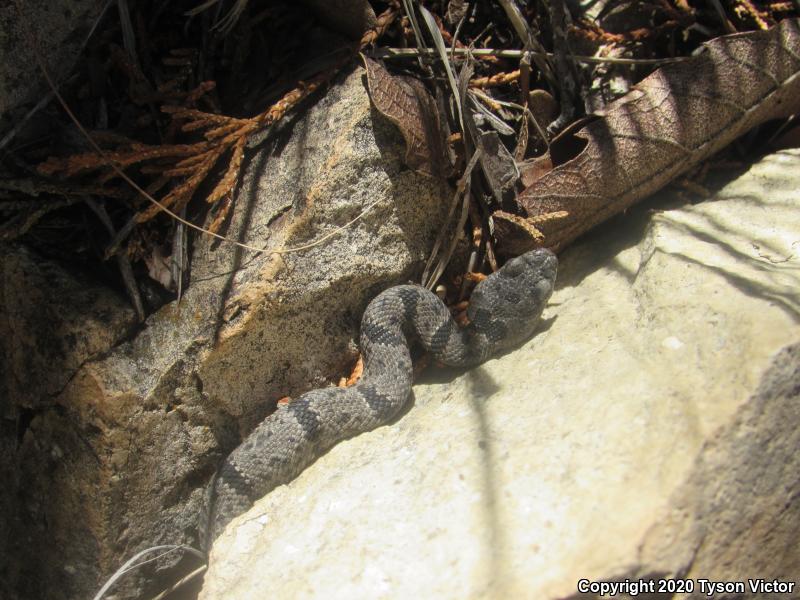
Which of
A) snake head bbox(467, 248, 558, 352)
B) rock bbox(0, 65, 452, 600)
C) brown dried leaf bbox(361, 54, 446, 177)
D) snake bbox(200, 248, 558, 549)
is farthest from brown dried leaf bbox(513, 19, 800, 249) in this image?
rock bbox(0, 65, 452, 600)

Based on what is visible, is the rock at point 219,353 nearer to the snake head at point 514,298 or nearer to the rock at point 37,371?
the rock at point 37,371

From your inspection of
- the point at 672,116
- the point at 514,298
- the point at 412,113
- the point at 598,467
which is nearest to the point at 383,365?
the point at 514,298

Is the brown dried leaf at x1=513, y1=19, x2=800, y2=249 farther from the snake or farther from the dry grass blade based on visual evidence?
the dry grass blade

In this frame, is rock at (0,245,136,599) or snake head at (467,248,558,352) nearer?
rock at (0,245,136,599)

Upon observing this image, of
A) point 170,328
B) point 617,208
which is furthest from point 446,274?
point 170,328

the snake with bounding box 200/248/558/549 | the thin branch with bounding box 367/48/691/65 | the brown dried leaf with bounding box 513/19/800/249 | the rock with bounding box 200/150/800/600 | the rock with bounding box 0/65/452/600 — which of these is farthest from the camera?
the thin branch with bounding box 367/48/691/65

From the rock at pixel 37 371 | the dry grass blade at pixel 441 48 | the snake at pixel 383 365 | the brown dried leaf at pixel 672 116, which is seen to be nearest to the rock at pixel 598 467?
the snake at pixel 383 365

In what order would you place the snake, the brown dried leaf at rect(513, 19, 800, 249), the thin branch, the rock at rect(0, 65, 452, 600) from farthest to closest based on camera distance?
1. the thin branch
2. the brown dried leaf at rect(513, 19, 800, 249)
3. the snake
4. the rock at rect(0, 65, 452, 600)
